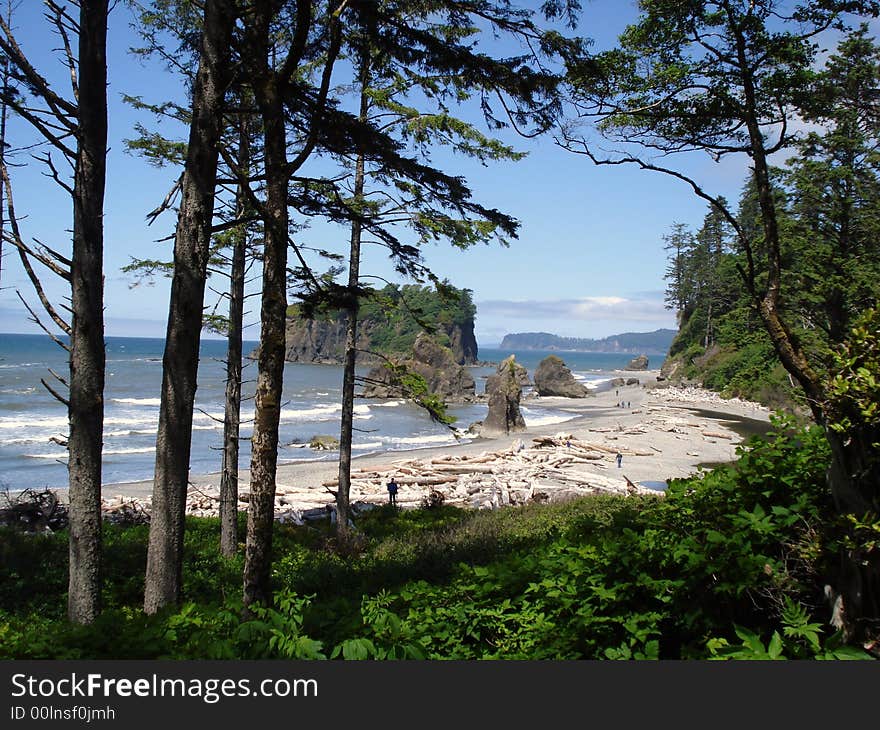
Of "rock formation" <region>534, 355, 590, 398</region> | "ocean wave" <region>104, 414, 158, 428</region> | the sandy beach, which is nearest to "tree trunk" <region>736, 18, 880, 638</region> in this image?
the sandy beach

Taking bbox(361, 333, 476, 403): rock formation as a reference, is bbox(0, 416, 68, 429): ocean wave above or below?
below

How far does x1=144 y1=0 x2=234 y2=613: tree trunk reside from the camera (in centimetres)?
619

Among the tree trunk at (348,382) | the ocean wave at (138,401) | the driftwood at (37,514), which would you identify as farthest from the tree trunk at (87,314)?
the ocean wave at (138,401)

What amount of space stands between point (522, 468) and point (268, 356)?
2012cm

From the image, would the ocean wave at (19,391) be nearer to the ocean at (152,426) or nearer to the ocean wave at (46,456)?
the ocean at (152,426)

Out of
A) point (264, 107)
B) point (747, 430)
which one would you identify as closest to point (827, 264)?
Result: point (747, 430)

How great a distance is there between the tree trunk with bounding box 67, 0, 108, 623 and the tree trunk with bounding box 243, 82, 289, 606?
2.13 meters

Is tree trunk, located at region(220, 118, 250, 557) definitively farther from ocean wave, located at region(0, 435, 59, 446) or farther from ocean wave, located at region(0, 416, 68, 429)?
ocean wave, located at region(0, 416, 68, 429)

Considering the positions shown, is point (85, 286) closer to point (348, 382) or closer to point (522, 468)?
point (348, 382)

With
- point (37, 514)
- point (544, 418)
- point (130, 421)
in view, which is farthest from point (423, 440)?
point (37, 514)

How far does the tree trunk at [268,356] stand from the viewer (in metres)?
5.43

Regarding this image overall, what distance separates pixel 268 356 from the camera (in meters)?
5.45

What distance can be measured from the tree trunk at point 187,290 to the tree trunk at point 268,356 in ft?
3.53

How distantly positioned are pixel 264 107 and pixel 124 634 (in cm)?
462
